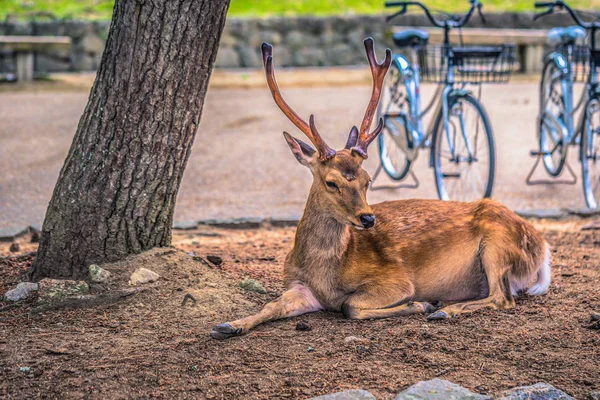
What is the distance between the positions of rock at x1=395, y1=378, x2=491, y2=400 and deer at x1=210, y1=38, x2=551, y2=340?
1.02m

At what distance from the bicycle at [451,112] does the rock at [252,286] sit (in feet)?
9.26

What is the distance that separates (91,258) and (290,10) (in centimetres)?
1548

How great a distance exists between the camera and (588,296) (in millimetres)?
4965

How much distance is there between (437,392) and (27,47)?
13813 mm

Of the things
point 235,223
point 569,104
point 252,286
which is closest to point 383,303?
point 252,286

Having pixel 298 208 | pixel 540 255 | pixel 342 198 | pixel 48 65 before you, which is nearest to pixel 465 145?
pixel 298 208

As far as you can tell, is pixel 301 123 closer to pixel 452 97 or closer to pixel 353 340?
pixel 353 340

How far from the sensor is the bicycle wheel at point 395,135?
8.52 m

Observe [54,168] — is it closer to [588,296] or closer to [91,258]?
[91,258]

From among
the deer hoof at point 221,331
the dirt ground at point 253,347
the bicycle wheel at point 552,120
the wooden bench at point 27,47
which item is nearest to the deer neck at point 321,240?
the dirt ground at point 253,347

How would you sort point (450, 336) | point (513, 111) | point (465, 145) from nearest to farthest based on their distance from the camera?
point (450, 336) < point (465, 145) < point (513, 111)

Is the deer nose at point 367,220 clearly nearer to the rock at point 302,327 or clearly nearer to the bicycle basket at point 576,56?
the rock at point 302,327

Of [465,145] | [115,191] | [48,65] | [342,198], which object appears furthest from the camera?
[48,65]

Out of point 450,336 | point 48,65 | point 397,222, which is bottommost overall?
point 450,336
